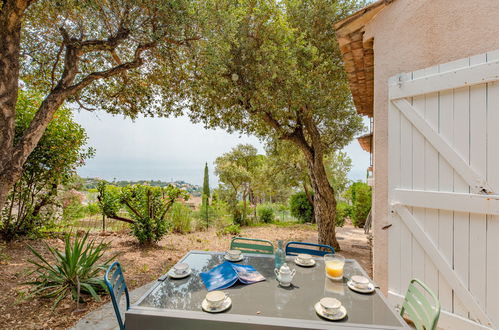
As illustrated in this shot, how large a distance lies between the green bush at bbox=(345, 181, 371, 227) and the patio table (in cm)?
896

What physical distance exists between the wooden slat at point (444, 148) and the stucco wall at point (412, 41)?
1.05ft

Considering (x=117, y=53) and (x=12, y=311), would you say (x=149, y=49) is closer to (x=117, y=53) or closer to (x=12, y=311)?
(x=117, y=53)

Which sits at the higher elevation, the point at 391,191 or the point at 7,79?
the point at 7,79

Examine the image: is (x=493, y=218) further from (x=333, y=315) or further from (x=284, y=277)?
(x=284, y=277)

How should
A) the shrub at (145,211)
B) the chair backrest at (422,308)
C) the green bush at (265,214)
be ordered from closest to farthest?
the chair backrest at (422,308)
the shrub at (145,211)
the green bush at (265,214)

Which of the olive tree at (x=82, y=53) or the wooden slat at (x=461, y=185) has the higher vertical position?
the olive tree at (x=82, y=53)

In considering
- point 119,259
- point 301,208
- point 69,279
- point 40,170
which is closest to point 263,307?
point 69,279

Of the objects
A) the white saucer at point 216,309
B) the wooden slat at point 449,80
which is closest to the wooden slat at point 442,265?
the wooden slat at point 449,80

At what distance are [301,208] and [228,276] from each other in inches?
432

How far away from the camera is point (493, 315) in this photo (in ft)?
6.19

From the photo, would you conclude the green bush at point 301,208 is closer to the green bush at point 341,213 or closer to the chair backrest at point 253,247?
the green bush at point 341,213

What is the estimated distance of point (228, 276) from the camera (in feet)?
6.84

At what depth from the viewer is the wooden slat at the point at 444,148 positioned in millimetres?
1964

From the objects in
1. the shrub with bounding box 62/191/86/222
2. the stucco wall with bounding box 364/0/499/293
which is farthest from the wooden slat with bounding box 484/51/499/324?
the shrub with bounding box 62/191/86/222
